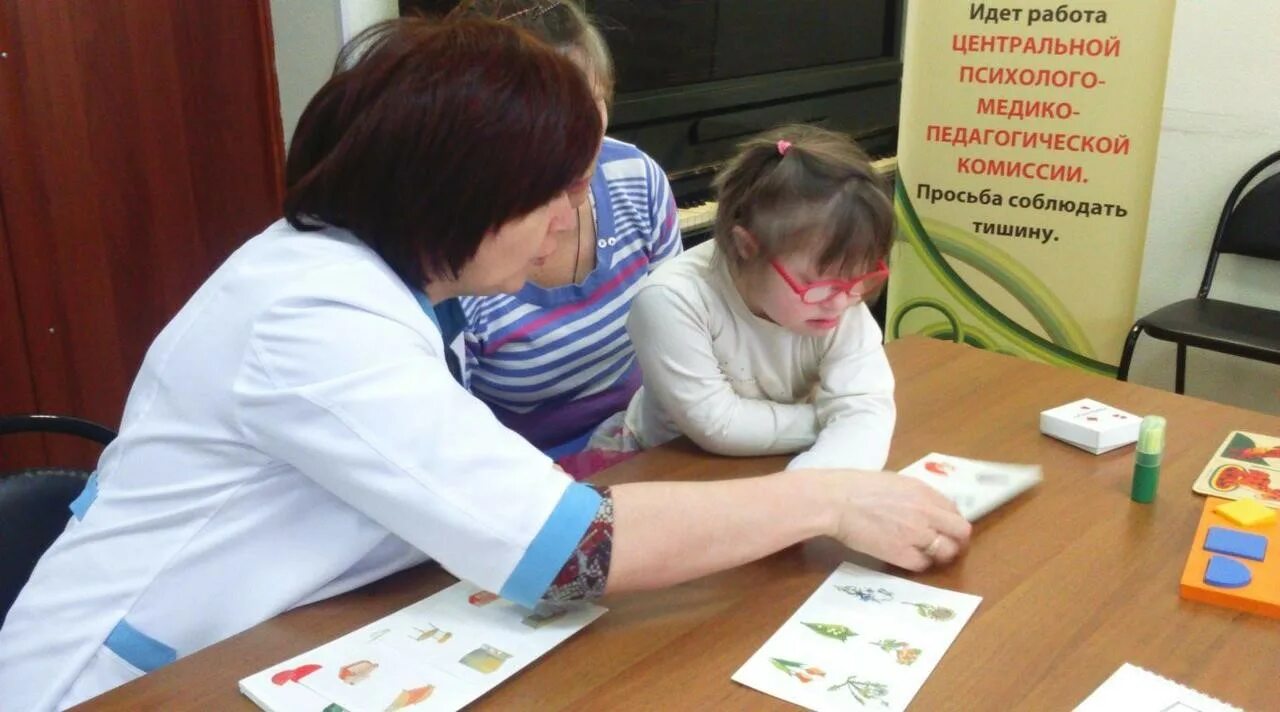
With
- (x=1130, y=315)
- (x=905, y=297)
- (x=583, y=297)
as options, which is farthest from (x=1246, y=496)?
(x=905, y=297)

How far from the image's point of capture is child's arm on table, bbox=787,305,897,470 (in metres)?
1.28

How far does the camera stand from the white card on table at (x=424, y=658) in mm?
864

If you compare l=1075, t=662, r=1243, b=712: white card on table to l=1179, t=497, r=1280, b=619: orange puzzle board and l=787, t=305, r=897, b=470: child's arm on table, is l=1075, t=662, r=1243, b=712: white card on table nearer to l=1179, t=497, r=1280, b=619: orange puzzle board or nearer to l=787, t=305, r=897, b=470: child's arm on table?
l=1179, t=497, r=1280, b=619: orange puzzle board

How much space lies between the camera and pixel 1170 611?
3.31ft

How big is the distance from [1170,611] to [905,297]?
2.28m

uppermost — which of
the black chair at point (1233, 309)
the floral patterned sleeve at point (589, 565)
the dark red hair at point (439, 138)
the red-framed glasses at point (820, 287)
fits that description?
the dark red hair at point (439, 138)

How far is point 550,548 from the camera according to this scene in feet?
2.95

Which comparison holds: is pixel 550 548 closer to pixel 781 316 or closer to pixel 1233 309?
pixel 781 316

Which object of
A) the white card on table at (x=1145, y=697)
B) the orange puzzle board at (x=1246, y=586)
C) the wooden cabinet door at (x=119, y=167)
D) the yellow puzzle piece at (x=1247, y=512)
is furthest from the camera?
the wooden cabinet door at (x=119, y=167)

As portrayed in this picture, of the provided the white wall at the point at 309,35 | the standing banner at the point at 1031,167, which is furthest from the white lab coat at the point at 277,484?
the standing banner at the point at 1031,167

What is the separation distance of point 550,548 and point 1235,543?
71 cm

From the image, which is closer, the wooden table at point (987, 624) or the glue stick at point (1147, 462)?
the wooden table at point (987, 624)

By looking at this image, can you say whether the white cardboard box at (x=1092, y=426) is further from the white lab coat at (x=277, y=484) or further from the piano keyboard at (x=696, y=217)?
the piano keyboard at (x=696, y=217)

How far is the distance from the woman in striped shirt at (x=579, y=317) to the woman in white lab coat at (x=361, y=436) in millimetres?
532
